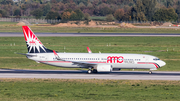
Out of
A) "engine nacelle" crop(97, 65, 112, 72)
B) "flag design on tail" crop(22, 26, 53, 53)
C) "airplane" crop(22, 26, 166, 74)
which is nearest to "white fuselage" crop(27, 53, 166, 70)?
"airplane" crop(22, 26, 166, 74)

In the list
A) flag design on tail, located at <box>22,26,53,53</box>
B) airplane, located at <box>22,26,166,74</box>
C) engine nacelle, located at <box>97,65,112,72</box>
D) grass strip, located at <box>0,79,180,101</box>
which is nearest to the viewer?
grass strip, located at <box>0,79,180,101</box>

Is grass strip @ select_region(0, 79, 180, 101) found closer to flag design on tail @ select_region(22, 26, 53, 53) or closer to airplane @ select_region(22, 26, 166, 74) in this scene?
airplane @ select_region(22, 26, 166, 74)

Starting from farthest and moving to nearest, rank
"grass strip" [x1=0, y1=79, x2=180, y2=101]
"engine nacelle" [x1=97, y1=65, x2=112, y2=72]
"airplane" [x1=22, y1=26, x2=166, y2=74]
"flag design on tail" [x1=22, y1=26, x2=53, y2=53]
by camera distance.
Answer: "flag design on tail" [x1=22, y1=26, x2=53, y2=53]
"airplane" [x1=22, y1=26, x2=166, y2=74]
"engine nacelle" [x1=97, y1=65, x2=112, y2=72]
"grass strip" [x1=0, y1=79, x2=180, y2=101]

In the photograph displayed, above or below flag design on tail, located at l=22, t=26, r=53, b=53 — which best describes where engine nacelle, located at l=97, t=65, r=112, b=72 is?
below

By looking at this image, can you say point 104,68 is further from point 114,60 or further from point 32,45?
point 32,45

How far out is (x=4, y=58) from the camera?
6269cm

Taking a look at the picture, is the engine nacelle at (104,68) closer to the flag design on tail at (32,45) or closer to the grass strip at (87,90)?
the grass strip at (87,90)

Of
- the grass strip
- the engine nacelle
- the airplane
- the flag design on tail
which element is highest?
the flag design on tail

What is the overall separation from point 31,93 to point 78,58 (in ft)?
55.7

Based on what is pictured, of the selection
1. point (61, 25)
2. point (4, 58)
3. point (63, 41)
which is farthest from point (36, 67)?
point (61, 25)

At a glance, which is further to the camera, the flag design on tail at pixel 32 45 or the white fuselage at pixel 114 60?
the flag design on tail at pixel 32 45

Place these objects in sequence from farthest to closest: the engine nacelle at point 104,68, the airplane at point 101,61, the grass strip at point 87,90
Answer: the airplane at point 101,61 → the engine nacelle at point 104,68 → the grass strip at point 87,90

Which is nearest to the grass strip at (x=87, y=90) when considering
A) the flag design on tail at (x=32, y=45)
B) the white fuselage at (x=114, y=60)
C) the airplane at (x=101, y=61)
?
the airplane at (x=101, y=61)

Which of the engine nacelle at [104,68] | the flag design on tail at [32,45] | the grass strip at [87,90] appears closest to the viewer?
the grass strip at [87,90]
